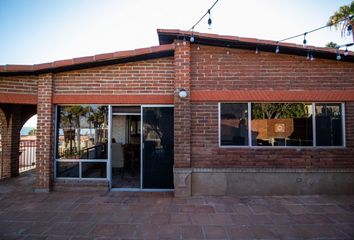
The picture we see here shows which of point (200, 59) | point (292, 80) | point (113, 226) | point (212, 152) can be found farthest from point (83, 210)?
point (292, 80)

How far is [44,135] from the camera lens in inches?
244

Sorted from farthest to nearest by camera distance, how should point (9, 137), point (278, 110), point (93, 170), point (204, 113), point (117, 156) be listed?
point (9, 137)
point (117, 156)
point (93, 170)
point (278, 110)
point (204, 113)

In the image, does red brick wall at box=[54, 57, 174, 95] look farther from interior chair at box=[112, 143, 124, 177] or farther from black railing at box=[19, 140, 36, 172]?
black railing at box=[19, 140, 36, 172]

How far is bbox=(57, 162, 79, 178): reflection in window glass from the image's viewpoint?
6.39m

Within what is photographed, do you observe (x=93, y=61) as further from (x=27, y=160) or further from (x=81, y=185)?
(x=27, y=160)

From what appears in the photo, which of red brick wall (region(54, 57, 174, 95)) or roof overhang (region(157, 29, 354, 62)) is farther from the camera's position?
red brick wall (region(54, 57, 174, 95))

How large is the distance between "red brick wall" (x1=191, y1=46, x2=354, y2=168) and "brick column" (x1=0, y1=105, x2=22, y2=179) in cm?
671

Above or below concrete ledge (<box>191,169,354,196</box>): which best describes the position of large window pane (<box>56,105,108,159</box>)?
above

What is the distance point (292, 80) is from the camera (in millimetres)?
6066

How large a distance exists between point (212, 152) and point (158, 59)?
316 centimetres

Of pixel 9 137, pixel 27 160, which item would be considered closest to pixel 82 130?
pixel 9 137

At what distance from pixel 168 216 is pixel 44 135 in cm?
437

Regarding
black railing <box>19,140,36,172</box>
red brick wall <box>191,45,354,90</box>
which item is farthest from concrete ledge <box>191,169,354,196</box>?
black railing <box>19,140,36,172</box>

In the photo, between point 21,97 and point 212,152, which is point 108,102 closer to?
point 21,97
